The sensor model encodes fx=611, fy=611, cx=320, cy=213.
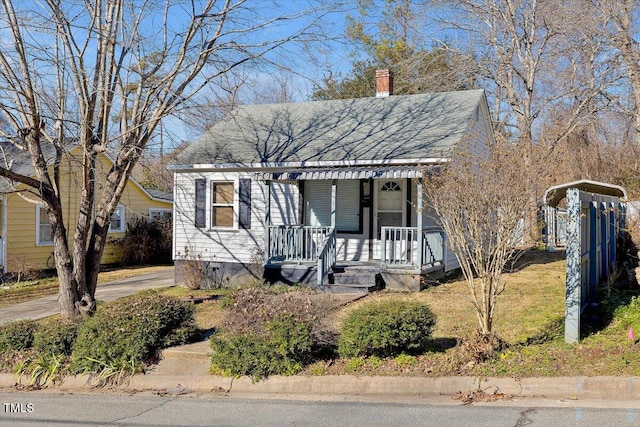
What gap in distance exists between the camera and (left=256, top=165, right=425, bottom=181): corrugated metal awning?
12562 mm

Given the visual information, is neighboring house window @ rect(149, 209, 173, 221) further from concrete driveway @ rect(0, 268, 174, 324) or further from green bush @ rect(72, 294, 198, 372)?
green bush @ rect(72, 294, 198, 372)

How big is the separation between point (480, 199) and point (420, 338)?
183cm

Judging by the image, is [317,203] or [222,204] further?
[222,204]

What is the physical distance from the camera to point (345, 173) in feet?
43.4

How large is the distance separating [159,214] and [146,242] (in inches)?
103

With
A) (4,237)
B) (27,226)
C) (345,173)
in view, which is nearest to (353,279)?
(345,173)

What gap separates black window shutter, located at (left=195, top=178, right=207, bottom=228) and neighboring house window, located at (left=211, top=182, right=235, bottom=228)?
0.80ft

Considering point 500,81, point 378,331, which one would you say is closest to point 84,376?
point 378,331

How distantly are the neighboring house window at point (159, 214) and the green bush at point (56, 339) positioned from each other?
16.4 meters

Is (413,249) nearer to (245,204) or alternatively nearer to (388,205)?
(388,205)

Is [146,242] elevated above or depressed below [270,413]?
above

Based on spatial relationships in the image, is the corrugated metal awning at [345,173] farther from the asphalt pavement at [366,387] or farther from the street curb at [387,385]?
the street curb at [387,385]

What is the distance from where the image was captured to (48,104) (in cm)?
999

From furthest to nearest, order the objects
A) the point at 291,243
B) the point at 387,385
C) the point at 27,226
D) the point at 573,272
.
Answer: the point at 27,226, the point at 291,243, the point at 573,272, the point at 387,385
